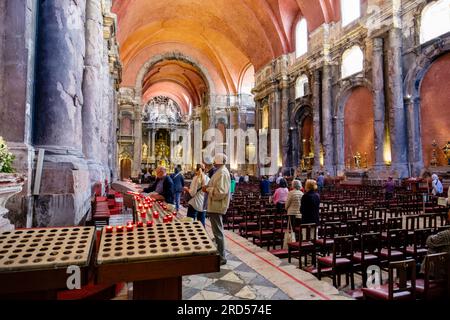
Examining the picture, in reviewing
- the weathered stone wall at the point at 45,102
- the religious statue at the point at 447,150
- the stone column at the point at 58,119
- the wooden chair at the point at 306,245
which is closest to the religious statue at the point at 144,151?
the religious statue at the point at 447,150

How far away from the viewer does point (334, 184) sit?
17609 mm

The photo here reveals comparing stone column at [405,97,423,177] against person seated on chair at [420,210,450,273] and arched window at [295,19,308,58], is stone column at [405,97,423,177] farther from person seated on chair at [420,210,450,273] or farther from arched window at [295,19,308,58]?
person seated on chair at [420,210,450,273]

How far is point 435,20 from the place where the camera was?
13.9 m

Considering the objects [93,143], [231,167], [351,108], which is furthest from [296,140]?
[93,143]

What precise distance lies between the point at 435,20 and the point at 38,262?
17418 millimetres

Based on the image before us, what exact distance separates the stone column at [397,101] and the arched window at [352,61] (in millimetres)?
2670

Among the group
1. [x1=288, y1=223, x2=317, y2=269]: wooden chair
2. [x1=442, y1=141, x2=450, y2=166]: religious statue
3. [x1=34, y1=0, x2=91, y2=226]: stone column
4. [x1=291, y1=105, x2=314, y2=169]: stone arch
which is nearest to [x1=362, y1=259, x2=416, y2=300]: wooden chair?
[x1=288, y1=223, x2=317, y2=269]: wooden chair

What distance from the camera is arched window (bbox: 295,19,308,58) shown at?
22859 millimetres

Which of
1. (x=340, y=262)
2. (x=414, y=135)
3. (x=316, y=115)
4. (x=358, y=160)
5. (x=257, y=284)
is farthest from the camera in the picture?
(x=316, y=115)

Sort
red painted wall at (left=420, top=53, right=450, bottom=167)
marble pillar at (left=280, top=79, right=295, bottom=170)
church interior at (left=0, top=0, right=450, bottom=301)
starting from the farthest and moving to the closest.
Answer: marble pillar at (left=280, top=79, right=295, bottom=170) < red painted wall at (left=420, top=53, right=450, bottom=167) < church interior at (left=0, top=0, right=450, bottom=301)

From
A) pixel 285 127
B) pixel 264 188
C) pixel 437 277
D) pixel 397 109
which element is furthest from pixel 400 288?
pixel 285 127

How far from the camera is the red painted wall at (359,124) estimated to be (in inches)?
698

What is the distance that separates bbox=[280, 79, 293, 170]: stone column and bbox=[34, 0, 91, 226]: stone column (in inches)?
791

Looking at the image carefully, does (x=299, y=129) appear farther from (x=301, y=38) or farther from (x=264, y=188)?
(x=264, y=188)
